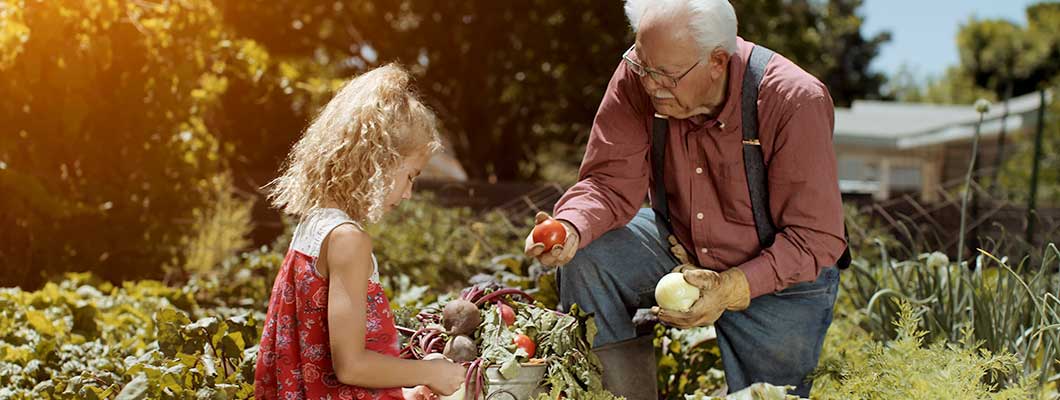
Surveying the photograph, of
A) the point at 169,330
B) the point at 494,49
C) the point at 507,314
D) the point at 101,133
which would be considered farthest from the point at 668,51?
the point at 494,49

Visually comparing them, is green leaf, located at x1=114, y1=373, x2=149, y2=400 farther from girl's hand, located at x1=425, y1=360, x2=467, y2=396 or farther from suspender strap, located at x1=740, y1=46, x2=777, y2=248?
suspender strap, located at x1=740, y1=46, x2=777, y2=248

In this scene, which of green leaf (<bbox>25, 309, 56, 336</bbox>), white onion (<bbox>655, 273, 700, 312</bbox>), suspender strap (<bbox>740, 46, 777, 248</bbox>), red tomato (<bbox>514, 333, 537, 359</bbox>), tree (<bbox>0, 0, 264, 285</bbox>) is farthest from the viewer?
tree (<bbox>0, 0, 264, 285</bbox>)

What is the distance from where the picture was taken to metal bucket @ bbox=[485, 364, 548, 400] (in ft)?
7.41

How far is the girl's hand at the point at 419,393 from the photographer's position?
2217 millimetres

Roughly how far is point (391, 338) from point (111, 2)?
11.1 feet

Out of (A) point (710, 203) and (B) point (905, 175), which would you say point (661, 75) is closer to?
(A) point (710, 203)

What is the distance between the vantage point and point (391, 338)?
2250mm

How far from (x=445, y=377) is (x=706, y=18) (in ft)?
3.62

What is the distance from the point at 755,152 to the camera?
274 cm

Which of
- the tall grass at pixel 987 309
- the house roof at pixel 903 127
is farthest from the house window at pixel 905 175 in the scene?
the tall grass at pixel 987 309

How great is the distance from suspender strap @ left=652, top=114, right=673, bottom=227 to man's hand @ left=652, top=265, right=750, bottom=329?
394mm

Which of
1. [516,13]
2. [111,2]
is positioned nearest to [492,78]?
[516,13]

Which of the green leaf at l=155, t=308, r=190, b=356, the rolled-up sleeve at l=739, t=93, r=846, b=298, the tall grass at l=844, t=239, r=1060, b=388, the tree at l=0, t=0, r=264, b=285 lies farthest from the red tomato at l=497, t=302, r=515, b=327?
the tree at l=0, t=0, r=264, b=285

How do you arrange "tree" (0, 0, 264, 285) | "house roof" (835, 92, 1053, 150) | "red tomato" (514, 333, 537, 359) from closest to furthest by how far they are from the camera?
"red tomato" (514, 333, 537, 359) → "tree" (0, 0, 264, 285) → "house roof" (835, 92, 1053, 150)
